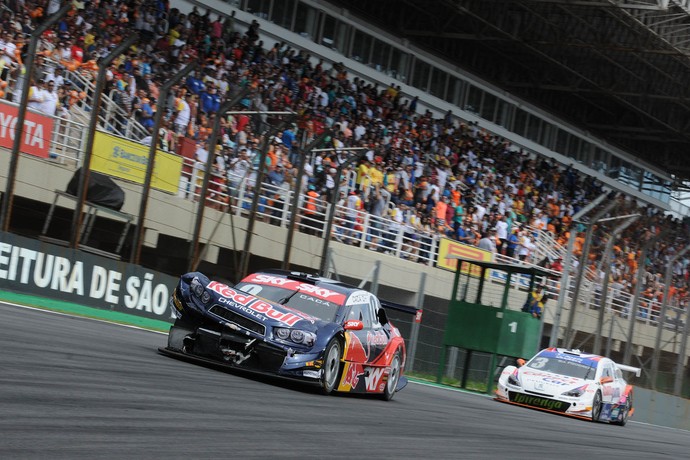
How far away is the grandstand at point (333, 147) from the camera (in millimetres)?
22594

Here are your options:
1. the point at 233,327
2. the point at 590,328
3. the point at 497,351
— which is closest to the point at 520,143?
the point at 590,328

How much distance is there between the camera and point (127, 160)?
69.7ft

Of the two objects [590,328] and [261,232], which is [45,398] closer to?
[261,232]

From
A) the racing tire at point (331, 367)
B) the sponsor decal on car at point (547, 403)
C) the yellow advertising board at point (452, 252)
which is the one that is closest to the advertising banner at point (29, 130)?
the racing tire at point (331, 367)

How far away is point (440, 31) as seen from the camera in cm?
4369

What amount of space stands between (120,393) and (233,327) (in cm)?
339

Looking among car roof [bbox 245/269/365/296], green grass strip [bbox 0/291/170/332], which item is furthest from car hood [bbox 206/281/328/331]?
green grass strip [bbox 0/291/170/332]

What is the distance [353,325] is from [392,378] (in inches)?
69.4

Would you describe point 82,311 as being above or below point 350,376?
below

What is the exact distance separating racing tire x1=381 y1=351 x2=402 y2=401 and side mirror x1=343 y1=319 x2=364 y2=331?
133 centimetres

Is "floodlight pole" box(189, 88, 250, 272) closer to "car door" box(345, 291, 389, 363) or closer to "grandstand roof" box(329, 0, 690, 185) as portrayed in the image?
"car door" box(345, 291, 389, 363)

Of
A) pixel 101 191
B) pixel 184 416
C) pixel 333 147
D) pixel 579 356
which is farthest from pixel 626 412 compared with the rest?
pixel 184 416

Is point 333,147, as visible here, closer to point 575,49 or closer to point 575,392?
point 575,392

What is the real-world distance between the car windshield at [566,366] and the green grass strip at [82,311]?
23.2 ft
